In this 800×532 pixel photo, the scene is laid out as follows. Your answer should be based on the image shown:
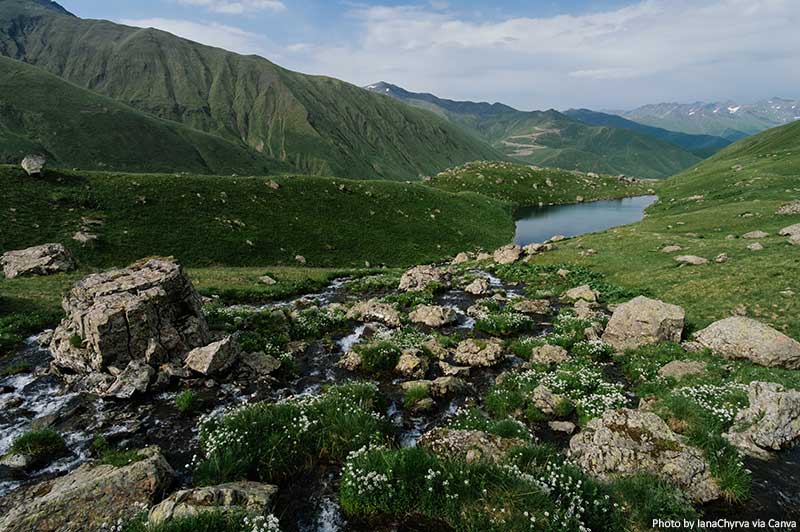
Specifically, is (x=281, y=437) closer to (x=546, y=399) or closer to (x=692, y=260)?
(x=546, y=399)

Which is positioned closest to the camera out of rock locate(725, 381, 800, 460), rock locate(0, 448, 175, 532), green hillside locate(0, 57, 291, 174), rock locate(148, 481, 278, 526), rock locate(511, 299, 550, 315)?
rock locate(148, 481, 278, 526)

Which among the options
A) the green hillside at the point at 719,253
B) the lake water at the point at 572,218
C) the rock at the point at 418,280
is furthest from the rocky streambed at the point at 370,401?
the lake water at the point at 572,218

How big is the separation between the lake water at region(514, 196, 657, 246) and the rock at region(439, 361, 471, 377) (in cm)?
6984

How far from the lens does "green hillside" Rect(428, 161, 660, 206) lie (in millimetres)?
150750

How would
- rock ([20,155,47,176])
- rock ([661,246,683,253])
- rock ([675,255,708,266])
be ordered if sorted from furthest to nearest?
1. rock ([20,155,47,176])
2. rock ([661,246,683,253])
3. rock ([675,255,708,266])

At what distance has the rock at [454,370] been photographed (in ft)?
63.3

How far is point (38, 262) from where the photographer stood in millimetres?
35656

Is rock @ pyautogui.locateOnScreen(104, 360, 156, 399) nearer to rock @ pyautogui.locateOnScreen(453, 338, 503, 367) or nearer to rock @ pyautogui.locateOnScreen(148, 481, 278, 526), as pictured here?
rock @ pyautogui.locateOnScreen(148, 481, 278, 526)

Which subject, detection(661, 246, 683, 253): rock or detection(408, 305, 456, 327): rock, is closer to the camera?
detection(408, 305, 456, 327): rock

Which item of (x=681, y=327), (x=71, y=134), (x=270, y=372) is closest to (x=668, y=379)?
(x=681, y=327)

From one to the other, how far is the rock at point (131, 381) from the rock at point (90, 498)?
571 cm

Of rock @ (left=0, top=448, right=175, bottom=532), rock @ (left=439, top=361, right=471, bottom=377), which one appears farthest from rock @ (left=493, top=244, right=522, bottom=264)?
rock @ (left=0, top=448, right=175, bottom=532)

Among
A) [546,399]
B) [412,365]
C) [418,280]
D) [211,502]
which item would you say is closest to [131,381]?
[211,502]

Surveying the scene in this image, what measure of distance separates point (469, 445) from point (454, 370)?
8048mm
